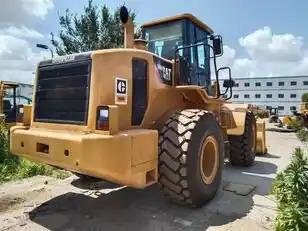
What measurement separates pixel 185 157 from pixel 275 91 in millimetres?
60468

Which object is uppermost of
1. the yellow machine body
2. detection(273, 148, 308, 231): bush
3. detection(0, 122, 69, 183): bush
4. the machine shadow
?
the yellow machine body

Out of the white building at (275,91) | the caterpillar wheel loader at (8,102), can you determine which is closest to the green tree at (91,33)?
the caterpillar wheel loader at (8,102)

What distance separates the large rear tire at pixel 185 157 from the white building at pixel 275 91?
55.2m

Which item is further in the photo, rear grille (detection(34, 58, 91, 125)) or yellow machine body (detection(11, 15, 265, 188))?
rear grille (detection(34, 58, 91, 125))

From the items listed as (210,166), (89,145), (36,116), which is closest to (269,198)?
(210,166)

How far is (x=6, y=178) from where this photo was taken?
20.4ft

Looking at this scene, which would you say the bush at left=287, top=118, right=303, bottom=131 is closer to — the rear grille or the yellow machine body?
the yellow machine body

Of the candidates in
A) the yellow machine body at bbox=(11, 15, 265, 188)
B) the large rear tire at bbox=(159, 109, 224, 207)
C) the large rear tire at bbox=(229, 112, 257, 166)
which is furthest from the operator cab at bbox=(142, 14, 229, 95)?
the large rear tire at bbox=(229, 112, 257, 166)

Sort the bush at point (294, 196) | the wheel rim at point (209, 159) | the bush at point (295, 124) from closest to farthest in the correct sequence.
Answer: the bush at point (294, 196) < the wheel rim at point (209, 159) < the bush at point (295, 124)

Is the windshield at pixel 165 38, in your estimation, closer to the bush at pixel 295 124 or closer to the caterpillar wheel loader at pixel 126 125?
the caterpillar wheel loader at pixel 126 125

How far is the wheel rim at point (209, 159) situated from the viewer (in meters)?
4.76

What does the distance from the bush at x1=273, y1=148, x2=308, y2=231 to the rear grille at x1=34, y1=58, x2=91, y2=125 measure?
2398 mm

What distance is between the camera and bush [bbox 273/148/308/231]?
3.33m

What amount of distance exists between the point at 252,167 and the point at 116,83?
480 cm
